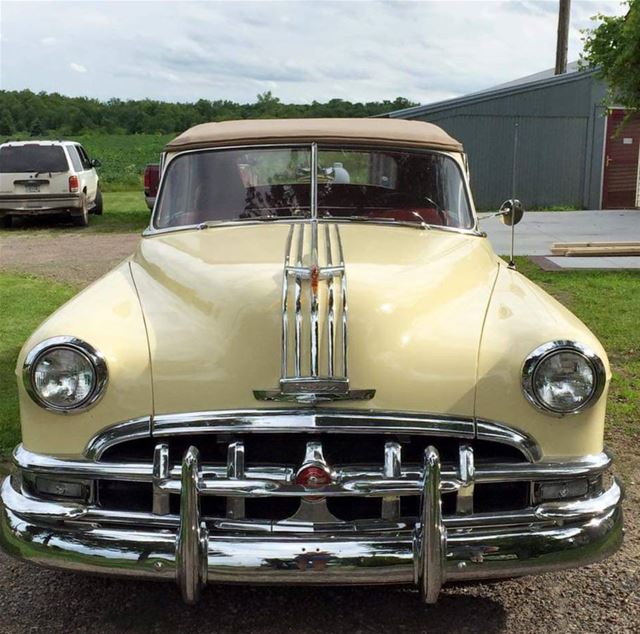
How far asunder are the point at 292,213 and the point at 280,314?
4.40ft

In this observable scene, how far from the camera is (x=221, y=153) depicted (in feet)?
13.4

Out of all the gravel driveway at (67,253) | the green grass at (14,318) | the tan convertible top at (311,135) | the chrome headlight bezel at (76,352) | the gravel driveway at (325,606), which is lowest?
the gravel driveway at (325,606)

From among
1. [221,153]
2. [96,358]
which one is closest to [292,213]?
[221,153]

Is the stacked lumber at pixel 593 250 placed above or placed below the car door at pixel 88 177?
below

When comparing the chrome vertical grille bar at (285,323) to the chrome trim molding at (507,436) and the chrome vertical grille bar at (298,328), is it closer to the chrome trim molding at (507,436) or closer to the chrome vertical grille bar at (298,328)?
the chrome vertical grille bar at (298,328)

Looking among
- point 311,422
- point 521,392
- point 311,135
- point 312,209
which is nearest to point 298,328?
point 311,422

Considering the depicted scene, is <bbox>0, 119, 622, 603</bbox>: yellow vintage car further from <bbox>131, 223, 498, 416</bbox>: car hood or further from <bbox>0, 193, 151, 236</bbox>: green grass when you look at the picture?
<bbox>0, 193, 151, 236</bbox>: green grass

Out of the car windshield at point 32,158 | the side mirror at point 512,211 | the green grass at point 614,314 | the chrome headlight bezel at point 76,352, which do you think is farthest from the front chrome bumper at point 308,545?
the car windshield at point 32,158

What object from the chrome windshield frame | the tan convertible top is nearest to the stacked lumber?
the tan convertible top

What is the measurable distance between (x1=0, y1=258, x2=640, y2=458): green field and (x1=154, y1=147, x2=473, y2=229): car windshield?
1.76 meters

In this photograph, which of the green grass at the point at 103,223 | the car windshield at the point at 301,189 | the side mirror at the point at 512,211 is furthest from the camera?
the green grass at the point at 103,223

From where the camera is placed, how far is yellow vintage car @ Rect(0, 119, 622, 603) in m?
2.51

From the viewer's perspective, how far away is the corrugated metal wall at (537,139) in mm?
18781

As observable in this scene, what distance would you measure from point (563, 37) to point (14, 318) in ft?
60.6
